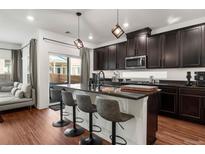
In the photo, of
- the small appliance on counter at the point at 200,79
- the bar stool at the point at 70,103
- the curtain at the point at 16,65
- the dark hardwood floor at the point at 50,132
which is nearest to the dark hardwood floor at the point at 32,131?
the dark hardwood floor at the point at 50,132

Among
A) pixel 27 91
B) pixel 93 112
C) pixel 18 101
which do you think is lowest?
pixel 18 101

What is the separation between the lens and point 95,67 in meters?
6.32

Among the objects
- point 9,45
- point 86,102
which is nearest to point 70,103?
point 86,102

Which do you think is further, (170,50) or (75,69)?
(75,69)

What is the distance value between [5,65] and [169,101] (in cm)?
763

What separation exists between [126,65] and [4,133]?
4115 millimetres

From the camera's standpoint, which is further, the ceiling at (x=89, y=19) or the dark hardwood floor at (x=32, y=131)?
the ceiling at (x=89, y=19)

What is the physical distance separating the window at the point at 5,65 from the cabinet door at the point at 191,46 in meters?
7.78

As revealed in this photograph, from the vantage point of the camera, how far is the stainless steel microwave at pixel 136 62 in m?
4.27

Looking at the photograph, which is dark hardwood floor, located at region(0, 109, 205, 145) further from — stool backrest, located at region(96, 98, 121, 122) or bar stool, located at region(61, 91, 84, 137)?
stool backrest, located at region(96, 98, 121, 122)

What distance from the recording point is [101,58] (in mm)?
6020

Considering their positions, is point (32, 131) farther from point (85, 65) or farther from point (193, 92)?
point (193, 92)

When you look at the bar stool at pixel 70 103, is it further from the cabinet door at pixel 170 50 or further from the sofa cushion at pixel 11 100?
the cabinet door at pixel 170 50

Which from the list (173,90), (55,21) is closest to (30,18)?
(55,21)
